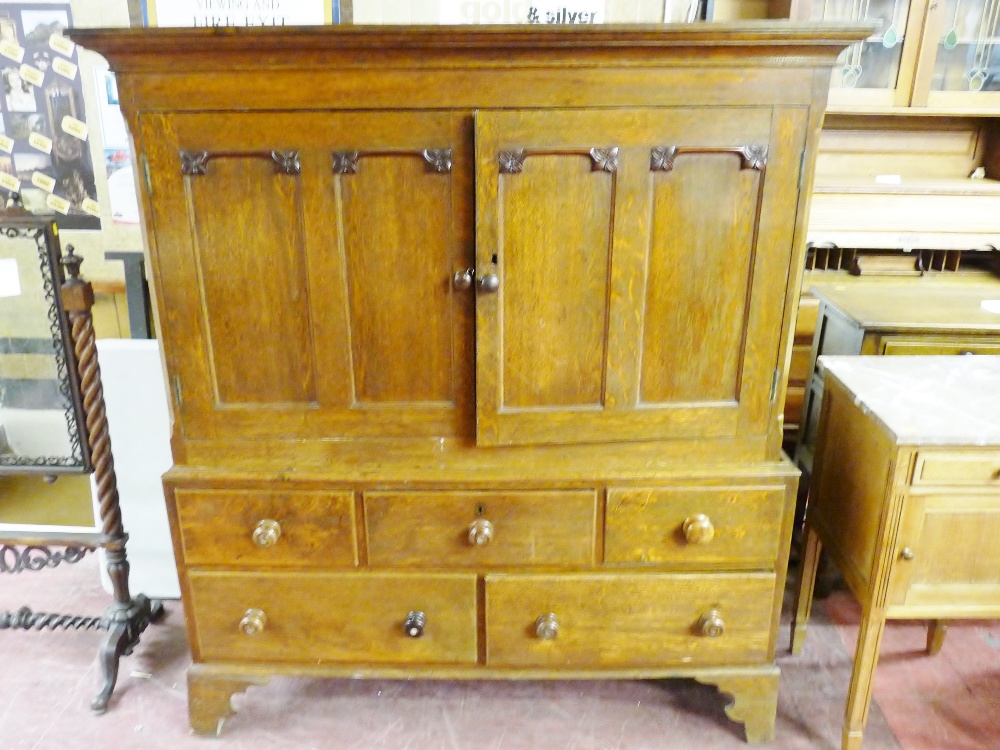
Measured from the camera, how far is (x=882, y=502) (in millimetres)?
1452

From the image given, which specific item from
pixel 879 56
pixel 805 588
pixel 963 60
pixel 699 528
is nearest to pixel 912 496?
pixel 699 528

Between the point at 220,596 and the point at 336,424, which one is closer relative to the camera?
the point at 336,424

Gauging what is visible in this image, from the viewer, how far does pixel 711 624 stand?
157cm

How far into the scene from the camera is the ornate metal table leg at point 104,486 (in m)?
1.68

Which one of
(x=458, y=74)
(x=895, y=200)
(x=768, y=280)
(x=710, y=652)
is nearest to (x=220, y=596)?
(x=710, y=652)

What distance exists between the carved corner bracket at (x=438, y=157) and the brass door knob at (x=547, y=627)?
950 millimetres

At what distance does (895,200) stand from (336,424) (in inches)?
81.1

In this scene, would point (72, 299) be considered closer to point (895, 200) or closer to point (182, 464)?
point (182, 464)

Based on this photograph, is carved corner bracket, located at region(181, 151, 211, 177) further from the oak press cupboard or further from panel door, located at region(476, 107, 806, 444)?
panel door, located at region(476, 107, 806, 444)

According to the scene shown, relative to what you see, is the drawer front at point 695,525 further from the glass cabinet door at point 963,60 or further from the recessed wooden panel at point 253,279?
the glass cabinet door at point 963,60

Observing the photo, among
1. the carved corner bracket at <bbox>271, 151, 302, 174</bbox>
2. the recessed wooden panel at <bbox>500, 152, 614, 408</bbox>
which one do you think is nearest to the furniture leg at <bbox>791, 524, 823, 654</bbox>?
the recessed wooden panel at <bbox>500, 152, 614, 408</bbox>

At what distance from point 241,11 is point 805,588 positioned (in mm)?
2119

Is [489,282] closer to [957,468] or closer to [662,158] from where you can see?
[662,158]

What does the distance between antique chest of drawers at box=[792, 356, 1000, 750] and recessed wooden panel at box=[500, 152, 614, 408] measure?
0.58 meters
